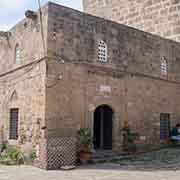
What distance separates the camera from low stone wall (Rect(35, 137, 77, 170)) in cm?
880

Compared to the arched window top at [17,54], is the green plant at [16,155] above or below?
below

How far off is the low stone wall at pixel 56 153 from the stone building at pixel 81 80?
0.95 ft

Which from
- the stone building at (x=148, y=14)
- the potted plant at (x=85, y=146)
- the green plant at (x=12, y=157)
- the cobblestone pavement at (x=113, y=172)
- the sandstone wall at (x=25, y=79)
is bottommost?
the cobblestone pavement at (x=113, y=172)

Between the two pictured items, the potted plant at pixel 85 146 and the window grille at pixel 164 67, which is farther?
the window grille at pixel 164 67

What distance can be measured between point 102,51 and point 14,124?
4.15 meters

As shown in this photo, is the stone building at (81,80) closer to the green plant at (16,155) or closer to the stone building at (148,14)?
the green plant at (16,155)

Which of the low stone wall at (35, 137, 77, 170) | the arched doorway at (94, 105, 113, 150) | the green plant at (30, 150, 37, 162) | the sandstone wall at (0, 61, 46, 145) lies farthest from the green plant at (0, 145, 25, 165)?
the arched doorway at (94, 105, 113, 150)

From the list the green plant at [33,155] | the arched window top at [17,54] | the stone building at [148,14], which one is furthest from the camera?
the stone building at [148,14]

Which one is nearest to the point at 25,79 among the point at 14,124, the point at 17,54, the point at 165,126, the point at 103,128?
the point at 17,54

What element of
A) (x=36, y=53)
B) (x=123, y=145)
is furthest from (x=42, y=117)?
(x=123, y=145)

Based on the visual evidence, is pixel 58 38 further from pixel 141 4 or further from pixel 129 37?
pixel 141 4

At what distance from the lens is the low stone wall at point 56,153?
8.80 meters

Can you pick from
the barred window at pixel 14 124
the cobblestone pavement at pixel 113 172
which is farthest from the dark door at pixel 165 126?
the barred window at pixel 14 124

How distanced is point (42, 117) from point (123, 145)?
3591 millimetres
